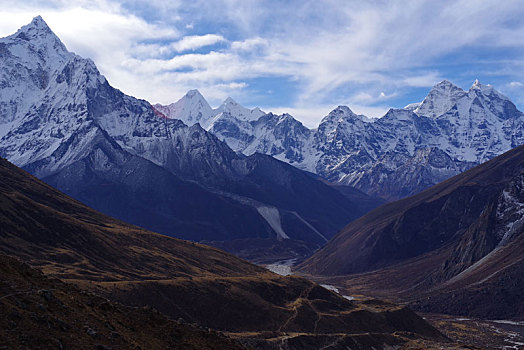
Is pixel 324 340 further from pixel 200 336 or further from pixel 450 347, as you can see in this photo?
pixel 200 336

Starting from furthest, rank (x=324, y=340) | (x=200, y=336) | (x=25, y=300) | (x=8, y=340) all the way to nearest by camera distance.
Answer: (x=324, y=340) → (x=200, y=336) → (x=25, y=300) → (x=8, y=340)

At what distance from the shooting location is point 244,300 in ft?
647

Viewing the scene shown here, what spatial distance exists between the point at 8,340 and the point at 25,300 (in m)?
9.78

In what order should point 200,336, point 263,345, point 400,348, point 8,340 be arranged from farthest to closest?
1. point 400,348
2. point 263,345
3. point 200,336
4. point 8,340

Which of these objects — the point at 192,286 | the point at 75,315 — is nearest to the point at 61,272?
the point at 192,286

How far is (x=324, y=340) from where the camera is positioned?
164000mm

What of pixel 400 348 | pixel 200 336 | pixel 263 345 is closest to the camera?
pixel 200 336

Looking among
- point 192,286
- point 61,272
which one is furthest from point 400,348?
point 61,272

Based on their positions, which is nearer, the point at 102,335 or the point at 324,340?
the point at 102,335

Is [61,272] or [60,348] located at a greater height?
[60,348]

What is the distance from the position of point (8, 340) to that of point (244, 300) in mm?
146539

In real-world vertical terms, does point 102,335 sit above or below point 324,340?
above

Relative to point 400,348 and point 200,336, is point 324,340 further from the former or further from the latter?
point 200,336

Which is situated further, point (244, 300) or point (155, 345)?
point (244, 300)
